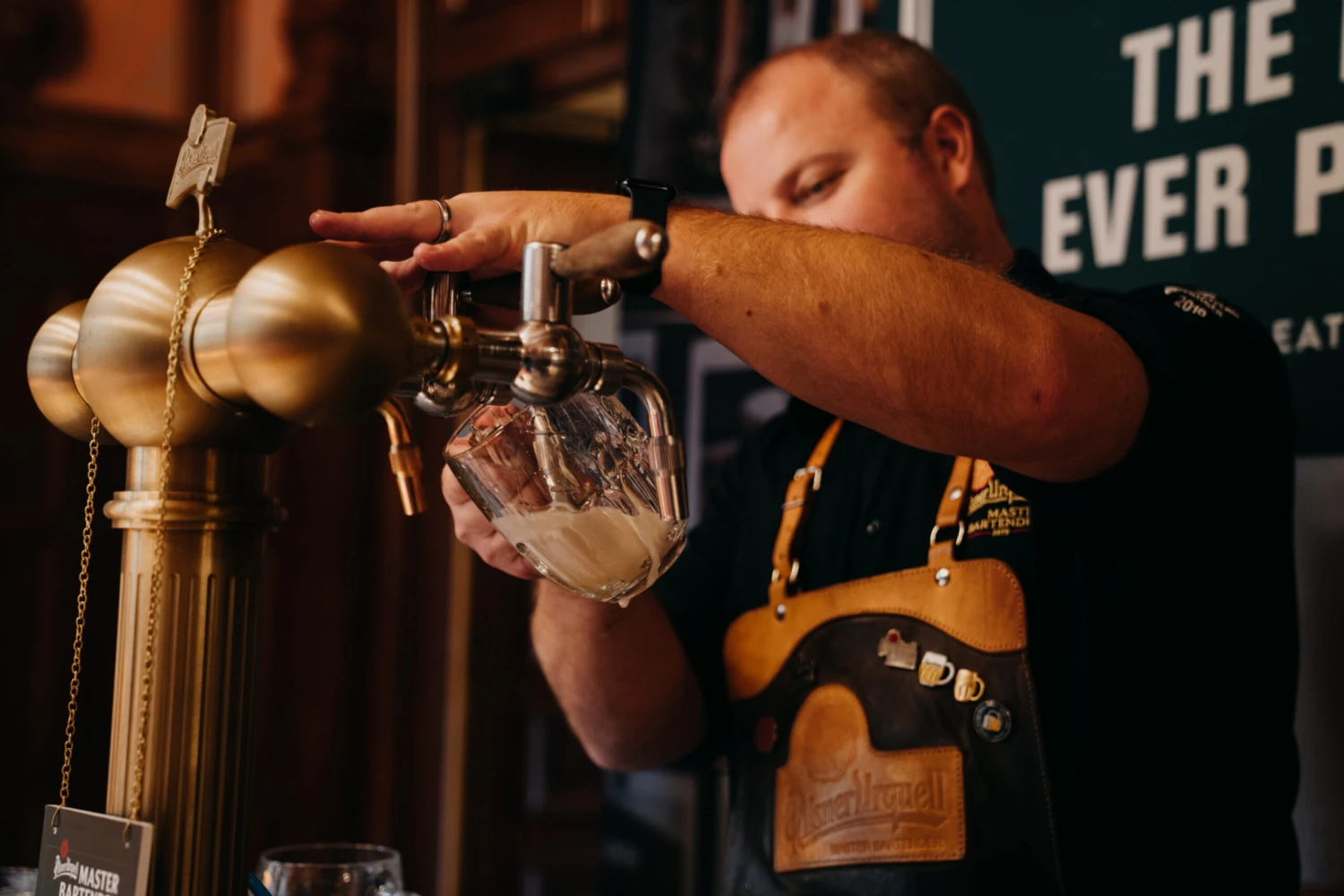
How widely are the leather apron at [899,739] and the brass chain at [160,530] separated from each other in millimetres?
784

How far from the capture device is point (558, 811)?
136 inches

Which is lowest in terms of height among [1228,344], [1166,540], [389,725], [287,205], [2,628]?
[389,725]

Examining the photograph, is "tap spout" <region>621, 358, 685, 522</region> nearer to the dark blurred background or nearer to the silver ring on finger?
the silver ring on finger

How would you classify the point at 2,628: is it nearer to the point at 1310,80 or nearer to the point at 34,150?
the point at 34,150

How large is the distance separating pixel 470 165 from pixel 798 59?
1.73m

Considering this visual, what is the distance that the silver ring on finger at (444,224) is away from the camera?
30.0 inches

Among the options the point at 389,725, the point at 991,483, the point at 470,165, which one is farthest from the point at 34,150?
the point at 991,483

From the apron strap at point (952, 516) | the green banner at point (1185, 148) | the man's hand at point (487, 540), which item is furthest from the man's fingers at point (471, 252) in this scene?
the green banner at point (1185, 148)

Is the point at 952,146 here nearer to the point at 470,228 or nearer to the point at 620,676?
the point at 620,676

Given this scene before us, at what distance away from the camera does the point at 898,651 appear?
1.27 metres

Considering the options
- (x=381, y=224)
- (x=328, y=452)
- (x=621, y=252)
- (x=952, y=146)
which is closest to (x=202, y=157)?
(x=381, y=224)

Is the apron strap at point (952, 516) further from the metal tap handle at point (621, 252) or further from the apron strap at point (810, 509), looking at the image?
the metal tap handle at point (621, 252)

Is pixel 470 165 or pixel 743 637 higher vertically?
pixel 470 165

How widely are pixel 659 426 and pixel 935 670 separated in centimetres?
70
